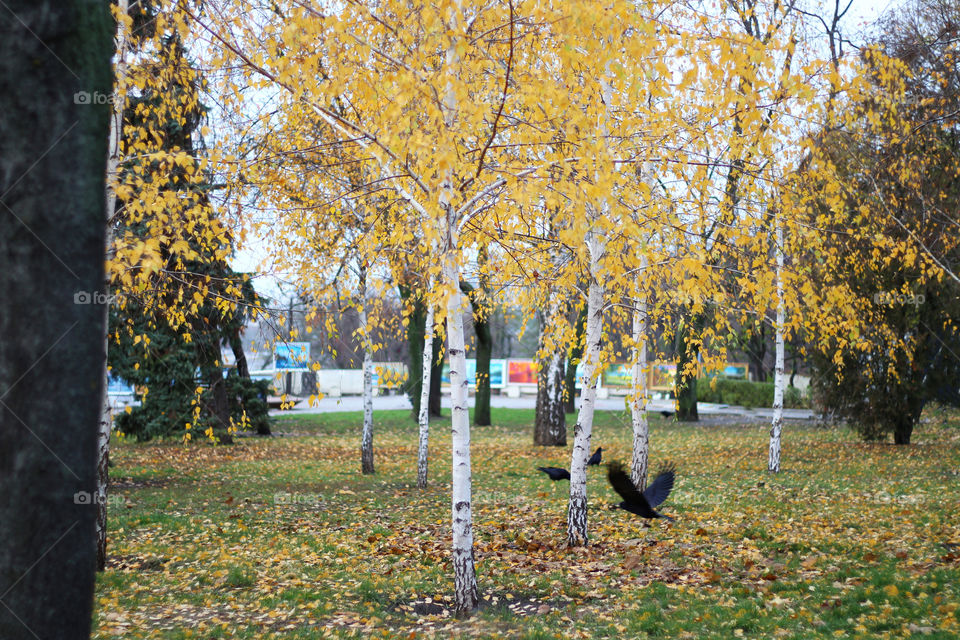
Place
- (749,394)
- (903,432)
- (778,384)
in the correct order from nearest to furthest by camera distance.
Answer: (778,384)
(903,432)
(749,394)

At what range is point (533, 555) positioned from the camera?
757cm

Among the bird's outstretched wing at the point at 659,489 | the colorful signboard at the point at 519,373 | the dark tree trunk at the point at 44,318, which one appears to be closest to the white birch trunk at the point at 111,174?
the dark tree trunk at the point at 44,318

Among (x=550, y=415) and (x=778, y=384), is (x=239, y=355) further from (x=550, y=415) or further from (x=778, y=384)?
(x=778, y=384)

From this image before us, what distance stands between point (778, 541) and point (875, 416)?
1091cm

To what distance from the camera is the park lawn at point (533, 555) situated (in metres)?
5.42

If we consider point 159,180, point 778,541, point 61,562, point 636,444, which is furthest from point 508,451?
point 61,562

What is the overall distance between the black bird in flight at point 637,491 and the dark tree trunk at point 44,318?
5.22 metres

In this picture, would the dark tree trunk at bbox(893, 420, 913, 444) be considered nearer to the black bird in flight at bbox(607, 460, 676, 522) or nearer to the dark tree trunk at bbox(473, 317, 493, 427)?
the black bird in flight at bbox(607, 460, 676, 522)

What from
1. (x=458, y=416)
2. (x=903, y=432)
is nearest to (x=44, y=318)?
(x=458, y=416)

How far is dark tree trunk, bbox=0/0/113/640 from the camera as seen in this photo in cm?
259

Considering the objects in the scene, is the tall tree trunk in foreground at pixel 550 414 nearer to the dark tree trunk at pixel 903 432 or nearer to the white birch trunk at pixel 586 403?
the dark tree trunk at pixel 903 432

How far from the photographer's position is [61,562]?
2.65 metres

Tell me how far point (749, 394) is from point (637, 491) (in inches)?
1127

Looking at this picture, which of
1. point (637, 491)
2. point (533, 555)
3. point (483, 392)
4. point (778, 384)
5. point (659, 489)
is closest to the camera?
point (637, 491)
